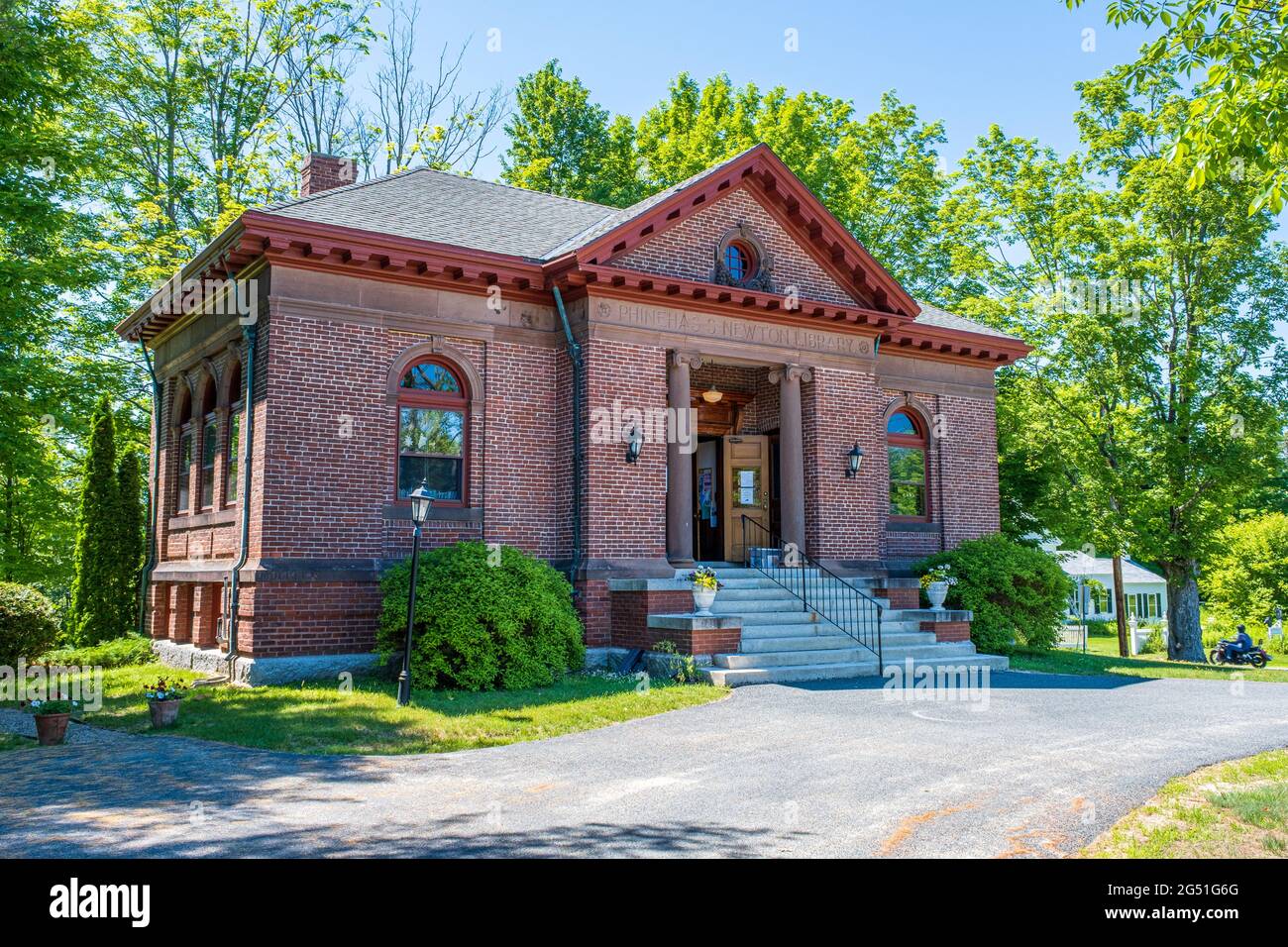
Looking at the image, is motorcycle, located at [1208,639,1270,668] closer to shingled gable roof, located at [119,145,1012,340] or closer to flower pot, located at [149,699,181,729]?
shingled gable roof, located at [119,145,1012,340]

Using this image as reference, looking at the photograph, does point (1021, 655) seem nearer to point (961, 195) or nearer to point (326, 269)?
point (326, 269)

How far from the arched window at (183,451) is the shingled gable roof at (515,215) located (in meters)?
1.61

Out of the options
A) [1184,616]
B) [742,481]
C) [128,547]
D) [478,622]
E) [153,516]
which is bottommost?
[1184,616]

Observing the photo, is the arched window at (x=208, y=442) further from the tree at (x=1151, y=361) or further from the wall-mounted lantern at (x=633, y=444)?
the tree at (x=1151, y=361)

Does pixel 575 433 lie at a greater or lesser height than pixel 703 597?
greater

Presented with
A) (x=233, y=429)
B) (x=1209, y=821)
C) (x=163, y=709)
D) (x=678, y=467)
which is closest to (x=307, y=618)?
(x=163, y=709)

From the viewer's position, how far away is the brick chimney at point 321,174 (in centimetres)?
1923

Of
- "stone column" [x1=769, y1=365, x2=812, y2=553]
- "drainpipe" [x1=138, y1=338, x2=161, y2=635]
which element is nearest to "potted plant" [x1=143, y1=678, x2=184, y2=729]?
"drainpipe" [x1=138, y1=338, x2=161, y2=635]

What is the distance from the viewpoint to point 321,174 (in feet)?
63.4

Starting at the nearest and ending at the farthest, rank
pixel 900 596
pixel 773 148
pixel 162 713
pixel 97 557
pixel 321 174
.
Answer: pixel 162 713
pixel 900 596
pixel 97 557
pixel 321 174
pixel 773 148

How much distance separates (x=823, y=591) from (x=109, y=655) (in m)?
12.1

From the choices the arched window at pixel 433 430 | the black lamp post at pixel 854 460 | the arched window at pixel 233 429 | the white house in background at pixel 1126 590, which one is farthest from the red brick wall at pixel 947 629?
the white house in background at pixel 1126 590

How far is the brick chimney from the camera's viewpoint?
1923 cm

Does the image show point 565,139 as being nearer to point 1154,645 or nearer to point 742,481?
point 742,481
